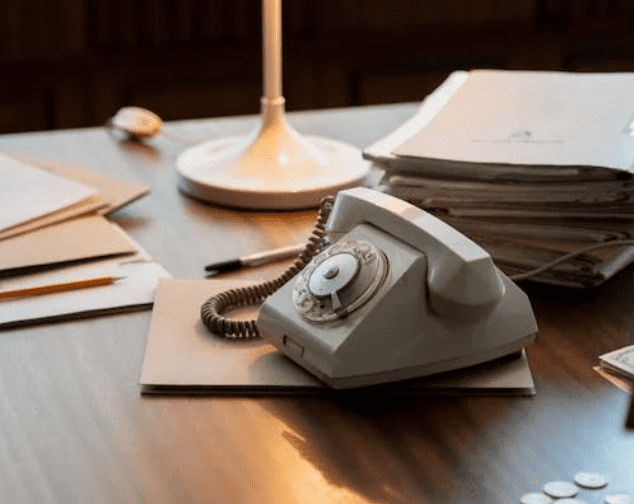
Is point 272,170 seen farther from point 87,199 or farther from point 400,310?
point 400,310

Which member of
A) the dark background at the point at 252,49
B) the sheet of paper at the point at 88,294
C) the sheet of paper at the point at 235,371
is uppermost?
the sheet of paper at the point at 235,371

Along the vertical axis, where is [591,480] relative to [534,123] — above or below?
below

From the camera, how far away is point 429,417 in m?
0.89

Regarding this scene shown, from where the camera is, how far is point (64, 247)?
1.18 metres

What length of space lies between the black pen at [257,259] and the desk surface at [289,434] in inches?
4.6

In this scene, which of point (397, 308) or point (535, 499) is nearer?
point (535, 499)

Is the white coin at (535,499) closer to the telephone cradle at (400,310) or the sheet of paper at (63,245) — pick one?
the telephone cradle at (400,310)

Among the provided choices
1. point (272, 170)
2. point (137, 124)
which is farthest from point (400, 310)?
point (137, 124)

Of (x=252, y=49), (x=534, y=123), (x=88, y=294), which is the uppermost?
(x=534, y=123)

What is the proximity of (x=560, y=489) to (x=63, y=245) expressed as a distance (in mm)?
582

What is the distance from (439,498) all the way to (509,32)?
7.26 feet

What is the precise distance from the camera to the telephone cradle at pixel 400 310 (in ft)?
2.94

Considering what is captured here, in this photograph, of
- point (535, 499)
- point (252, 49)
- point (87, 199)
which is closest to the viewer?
point (535, 499)

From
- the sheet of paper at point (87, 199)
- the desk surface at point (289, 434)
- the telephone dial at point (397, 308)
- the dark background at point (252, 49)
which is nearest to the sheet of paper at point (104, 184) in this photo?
the sheet of paper at point (87, 199)
